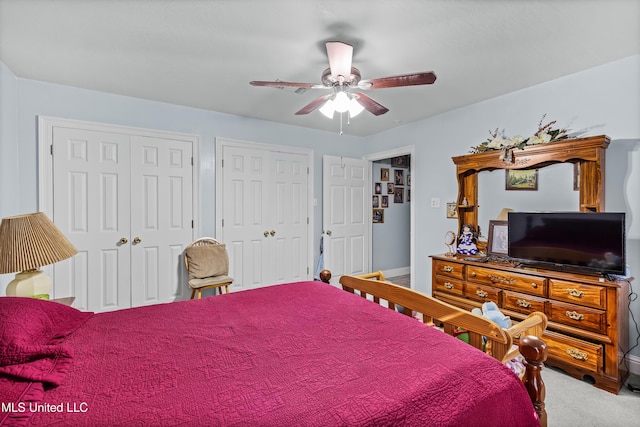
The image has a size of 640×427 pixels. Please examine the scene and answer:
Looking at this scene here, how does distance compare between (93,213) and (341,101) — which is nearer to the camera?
(341,101)

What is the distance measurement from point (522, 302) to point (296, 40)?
2733 millimetres

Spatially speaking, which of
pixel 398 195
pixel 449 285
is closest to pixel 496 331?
pixel 449 285

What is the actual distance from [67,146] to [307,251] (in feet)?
9.79

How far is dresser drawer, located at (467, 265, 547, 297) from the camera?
2455mm

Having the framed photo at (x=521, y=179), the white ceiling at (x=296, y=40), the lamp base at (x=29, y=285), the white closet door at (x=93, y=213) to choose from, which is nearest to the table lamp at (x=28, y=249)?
the lamp base at (x=29, y=285)

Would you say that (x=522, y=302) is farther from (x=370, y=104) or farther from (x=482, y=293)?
(x=370, y=104)

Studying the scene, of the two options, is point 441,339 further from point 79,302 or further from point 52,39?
point 79,302

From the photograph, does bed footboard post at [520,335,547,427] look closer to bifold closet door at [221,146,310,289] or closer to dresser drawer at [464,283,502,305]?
dresser drawer at [464,283,502,305]

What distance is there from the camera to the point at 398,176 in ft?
19.1

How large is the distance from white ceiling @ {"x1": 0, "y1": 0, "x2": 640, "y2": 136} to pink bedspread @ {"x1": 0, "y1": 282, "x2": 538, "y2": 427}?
5.84 ft

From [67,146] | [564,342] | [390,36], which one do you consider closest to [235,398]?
[390,36]

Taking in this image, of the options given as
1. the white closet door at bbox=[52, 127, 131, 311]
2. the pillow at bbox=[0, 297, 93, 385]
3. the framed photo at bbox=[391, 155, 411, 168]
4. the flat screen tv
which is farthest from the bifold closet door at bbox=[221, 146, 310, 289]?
the flat screen tv

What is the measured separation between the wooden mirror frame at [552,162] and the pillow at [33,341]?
344cm

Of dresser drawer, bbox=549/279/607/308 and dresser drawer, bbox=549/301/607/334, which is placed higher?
dresser drawer, bbox=549/279/607/308
